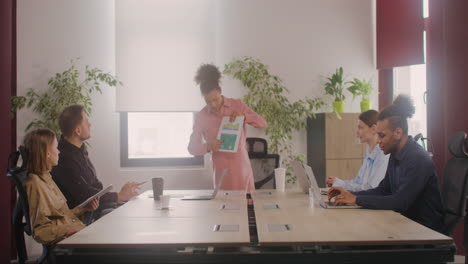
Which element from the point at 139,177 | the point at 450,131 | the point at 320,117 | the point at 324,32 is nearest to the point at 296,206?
the point at 450,131

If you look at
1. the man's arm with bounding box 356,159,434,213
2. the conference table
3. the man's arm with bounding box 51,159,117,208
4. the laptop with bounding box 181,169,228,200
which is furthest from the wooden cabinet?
the man's arm with bounding box 51,159,117,208

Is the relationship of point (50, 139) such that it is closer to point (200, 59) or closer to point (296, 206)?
point (296, 206)

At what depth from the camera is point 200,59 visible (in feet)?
17.3

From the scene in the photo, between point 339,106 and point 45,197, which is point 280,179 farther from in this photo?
point 339,106

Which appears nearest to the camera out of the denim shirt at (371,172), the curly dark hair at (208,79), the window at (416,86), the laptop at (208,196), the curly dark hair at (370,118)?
the laptop at (208,196)

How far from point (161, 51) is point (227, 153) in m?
1.99

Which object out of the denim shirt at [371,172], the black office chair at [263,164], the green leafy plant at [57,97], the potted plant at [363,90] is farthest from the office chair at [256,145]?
the green leafy plant at [57,97]

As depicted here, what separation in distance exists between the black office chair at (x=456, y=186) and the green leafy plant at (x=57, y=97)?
134 inches

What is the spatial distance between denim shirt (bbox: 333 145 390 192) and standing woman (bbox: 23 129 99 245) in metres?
1.88

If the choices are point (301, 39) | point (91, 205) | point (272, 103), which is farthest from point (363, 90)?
point (91, 205)

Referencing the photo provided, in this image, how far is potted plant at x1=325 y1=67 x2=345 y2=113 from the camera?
5203 millimetres

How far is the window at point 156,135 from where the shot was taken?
17.7 ft

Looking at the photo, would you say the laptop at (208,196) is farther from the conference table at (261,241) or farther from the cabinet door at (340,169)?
the cabinet door at (340,169)

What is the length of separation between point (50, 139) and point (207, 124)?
4.84ft
